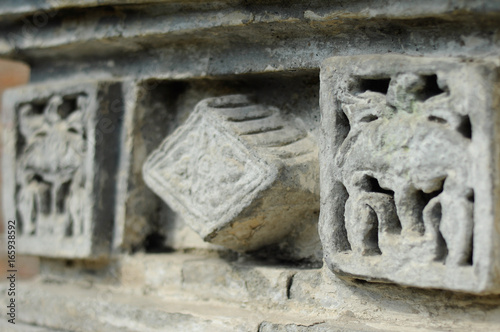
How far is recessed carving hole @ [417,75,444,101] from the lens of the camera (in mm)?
1291

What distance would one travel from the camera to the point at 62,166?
6.26ft

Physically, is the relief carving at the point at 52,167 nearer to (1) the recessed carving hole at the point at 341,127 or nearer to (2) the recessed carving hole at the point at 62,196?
(2) the recessed carving hole at the point at 62,196

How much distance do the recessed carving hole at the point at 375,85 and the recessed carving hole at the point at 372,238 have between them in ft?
0.85

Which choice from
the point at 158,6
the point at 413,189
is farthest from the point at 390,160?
the point at 158,6

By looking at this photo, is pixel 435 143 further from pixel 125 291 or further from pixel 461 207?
pixel 125 291

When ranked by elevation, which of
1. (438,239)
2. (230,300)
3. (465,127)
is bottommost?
(230,300)

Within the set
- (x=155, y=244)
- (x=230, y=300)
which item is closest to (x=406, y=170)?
(x=230, y=300)

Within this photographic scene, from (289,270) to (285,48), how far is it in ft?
1.78

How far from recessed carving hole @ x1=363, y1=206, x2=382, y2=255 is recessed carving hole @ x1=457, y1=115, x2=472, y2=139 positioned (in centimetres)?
25

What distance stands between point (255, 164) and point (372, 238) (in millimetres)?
329

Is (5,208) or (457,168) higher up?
(457,168)

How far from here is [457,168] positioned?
47.4 inches

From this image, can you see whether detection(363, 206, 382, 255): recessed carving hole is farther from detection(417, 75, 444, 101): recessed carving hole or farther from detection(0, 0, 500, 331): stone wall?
detection(417, 75, 444, 101): recessed carving hole

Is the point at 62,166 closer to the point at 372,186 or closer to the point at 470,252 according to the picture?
the point at 372,186
